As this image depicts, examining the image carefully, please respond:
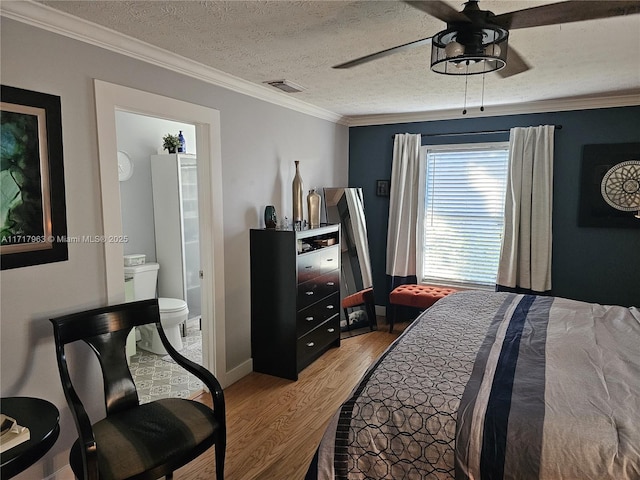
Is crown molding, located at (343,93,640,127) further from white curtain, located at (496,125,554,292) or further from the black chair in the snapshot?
the black chair

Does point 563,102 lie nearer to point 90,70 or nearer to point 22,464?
point 90,70

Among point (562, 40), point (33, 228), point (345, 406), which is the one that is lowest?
point (345, 406)

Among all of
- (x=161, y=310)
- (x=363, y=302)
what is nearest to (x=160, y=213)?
(x=161, y=310)

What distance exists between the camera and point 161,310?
374 centimetres

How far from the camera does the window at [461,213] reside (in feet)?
14.3

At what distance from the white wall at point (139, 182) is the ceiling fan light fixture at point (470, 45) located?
3202 millimetres

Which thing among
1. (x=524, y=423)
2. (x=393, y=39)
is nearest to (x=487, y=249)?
(x=393, y=39)

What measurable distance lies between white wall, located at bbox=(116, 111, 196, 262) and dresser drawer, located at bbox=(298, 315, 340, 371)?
1963 millimetres

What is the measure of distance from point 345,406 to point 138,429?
977mm

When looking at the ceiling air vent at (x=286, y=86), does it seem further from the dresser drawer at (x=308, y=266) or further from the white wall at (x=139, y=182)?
the white wall at (x=139, y=182)

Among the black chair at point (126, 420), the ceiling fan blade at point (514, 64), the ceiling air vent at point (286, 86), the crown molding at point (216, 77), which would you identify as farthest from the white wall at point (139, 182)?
the ceiling fan blade at point (514, 64)

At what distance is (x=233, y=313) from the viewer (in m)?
3.28

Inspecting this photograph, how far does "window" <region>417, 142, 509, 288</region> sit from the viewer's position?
436 cm

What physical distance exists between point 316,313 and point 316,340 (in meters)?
0.25
